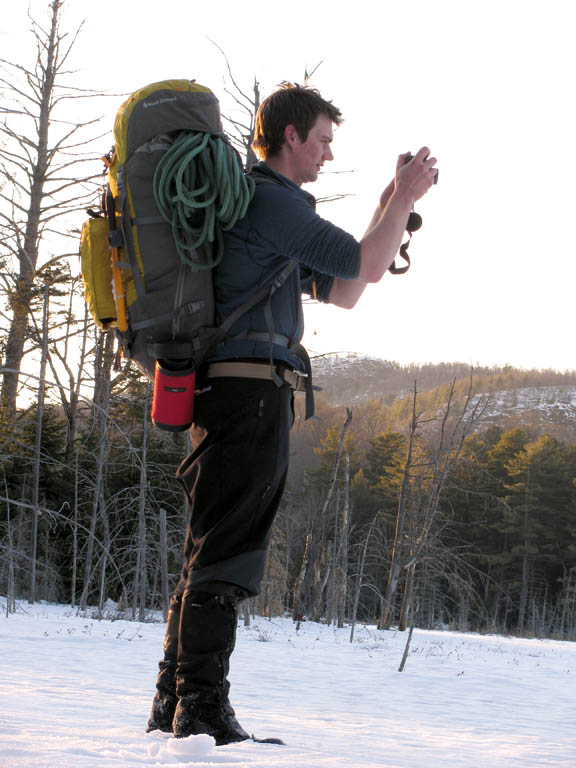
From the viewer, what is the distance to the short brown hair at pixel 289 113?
7.23ft

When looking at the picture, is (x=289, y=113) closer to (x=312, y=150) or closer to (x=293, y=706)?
(x=312, y=150)

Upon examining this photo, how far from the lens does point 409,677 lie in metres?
7.84

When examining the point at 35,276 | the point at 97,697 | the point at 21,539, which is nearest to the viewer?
the point at 97,697

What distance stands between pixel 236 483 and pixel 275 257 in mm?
606

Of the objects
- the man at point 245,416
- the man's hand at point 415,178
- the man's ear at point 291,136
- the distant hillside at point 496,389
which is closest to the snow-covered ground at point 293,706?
the man at point 245,416

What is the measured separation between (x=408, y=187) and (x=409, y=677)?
678 centimetres

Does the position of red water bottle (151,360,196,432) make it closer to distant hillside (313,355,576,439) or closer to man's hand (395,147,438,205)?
man's hand (395,147,438,205)

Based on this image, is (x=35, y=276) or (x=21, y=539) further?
(x=35, y=276)

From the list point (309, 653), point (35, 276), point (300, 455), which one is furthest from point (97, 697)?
point (300, 455)

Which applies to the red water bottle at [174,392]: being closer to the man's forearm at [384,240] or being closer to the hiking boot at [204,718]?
the man's forearm at [384,240]

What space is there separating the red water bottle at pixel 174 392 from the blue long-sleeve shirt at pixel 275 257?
92mm

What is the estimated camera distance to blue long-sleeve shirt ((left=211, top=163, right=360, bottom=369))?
1995mm

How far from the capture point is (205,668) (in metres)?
1.97

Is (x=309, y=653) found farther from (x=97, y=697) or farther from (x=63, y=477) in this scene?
(x=63, y=477)
